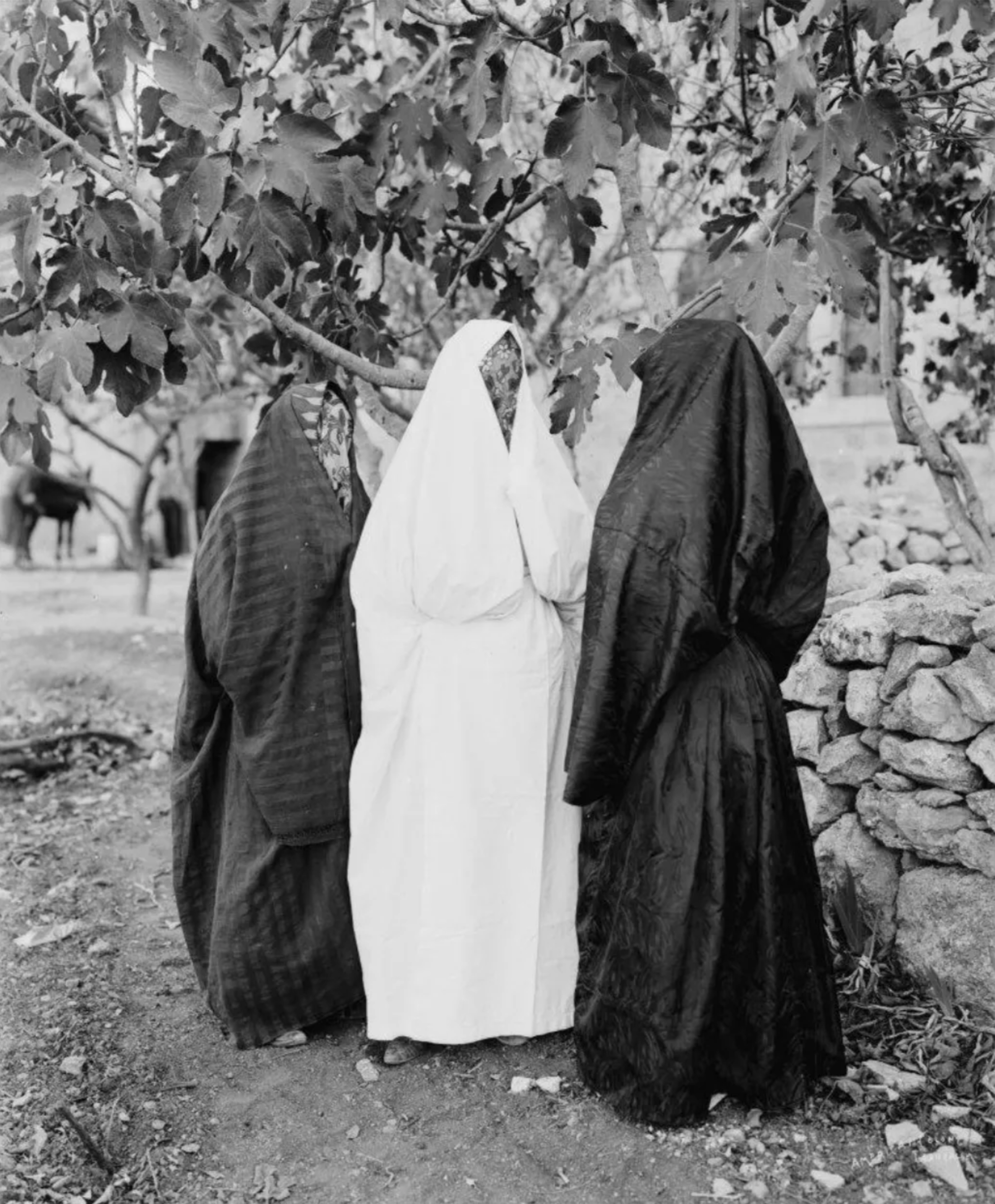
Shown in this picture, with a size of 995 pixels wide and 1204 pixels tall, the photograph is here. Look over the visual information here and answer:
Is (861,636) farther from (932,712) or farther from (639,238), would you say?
(639,238)

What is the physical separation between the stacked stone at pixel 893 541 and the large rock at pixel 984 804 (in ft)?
11.7

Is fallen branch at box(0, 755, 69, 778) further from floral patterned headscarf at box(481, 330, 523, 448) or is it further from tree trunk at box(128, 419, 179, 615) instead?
floral patterned headscarf at box(481, 330, 523, 448)

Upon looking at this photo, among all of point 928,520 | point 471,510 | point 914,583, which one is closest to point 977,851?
point 914,583

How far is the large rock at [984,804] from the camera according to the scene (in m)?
3.38

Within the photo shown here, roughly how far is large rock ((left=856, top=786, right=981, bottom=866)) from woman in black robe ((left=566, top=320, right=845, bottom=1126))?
0.64 m

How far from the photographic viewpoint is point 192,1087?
Result: 3344 millimetres

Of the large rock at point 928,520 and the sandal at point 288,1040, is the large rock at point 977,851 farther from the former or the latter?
the large rock at point 928,520

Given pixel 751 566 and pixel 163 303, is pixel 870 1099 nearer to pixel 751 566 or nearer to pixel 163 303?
pixel 751 566

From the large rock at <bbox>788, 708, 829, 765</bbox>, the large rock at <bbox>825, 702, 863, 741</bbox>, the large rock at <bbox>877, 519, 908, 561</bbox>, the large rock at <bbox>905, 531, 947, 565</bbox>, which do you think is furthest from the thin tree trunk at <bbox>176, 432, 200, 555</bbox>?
the large rock at <bbox>825, 702, 863, 741</bbox>

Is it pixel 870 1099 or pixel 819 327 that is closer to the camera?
pixel 870 1099

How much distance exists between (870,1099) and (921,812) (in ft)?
2.68

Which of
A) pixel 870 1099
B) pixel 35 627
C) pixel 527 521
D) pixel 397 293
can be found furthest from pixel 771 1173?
pixel 35 627

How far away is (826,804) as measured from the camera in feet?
12.6

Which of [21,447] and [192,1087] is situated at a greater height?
[21,447]
